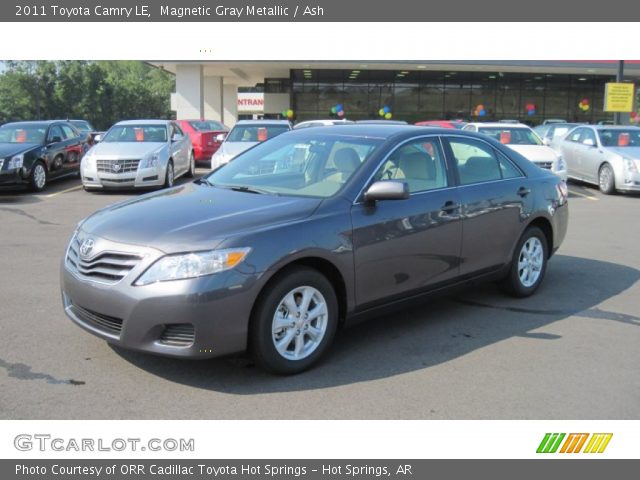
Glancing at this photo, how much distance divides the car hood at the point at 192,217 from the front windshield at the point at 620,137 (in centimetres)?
1311

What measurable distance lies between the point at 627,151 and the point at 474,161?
426 inches

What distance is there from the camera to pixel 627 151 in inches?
583

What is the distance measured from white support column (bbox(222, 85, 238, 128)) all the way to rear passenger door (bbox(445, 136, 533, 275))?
1638 inches

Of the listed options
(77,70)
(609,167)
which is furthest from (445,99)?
(77,70)

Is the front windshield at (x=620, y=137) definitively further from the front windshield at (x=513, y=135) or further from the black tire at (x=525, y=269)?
the black tire at (x=525, y=269)

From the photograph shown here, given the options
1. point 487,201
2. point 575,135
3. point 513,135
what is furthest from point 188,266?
point 575,135

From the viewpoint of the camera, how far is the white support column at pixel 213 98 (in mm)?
42312

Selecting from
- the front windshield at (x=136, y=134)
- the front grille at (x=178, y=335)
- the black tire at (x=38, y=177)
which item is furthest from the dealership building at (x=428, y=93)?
the front grille at (x=178, y=335)

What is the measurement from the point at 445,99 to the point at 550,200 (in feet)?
119

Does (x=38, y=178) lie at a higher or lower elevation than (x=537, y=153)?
lower

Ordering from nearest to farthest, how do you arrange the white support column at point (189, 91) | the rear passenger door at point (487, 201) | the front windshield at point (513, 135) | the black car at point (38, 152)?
the rear passenger door at point (487, 201), the black car at point (38, 152), the front windshield at point (513, 135), the white support column at point (189, 91)

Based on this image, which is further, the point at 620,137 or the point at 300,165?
the point at 620,137

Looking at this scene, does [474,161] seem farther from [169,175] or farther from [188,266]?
[169,175]

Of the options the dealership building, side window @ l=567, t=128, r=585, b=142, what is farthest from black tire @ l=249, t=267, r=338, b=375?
the dealership building
